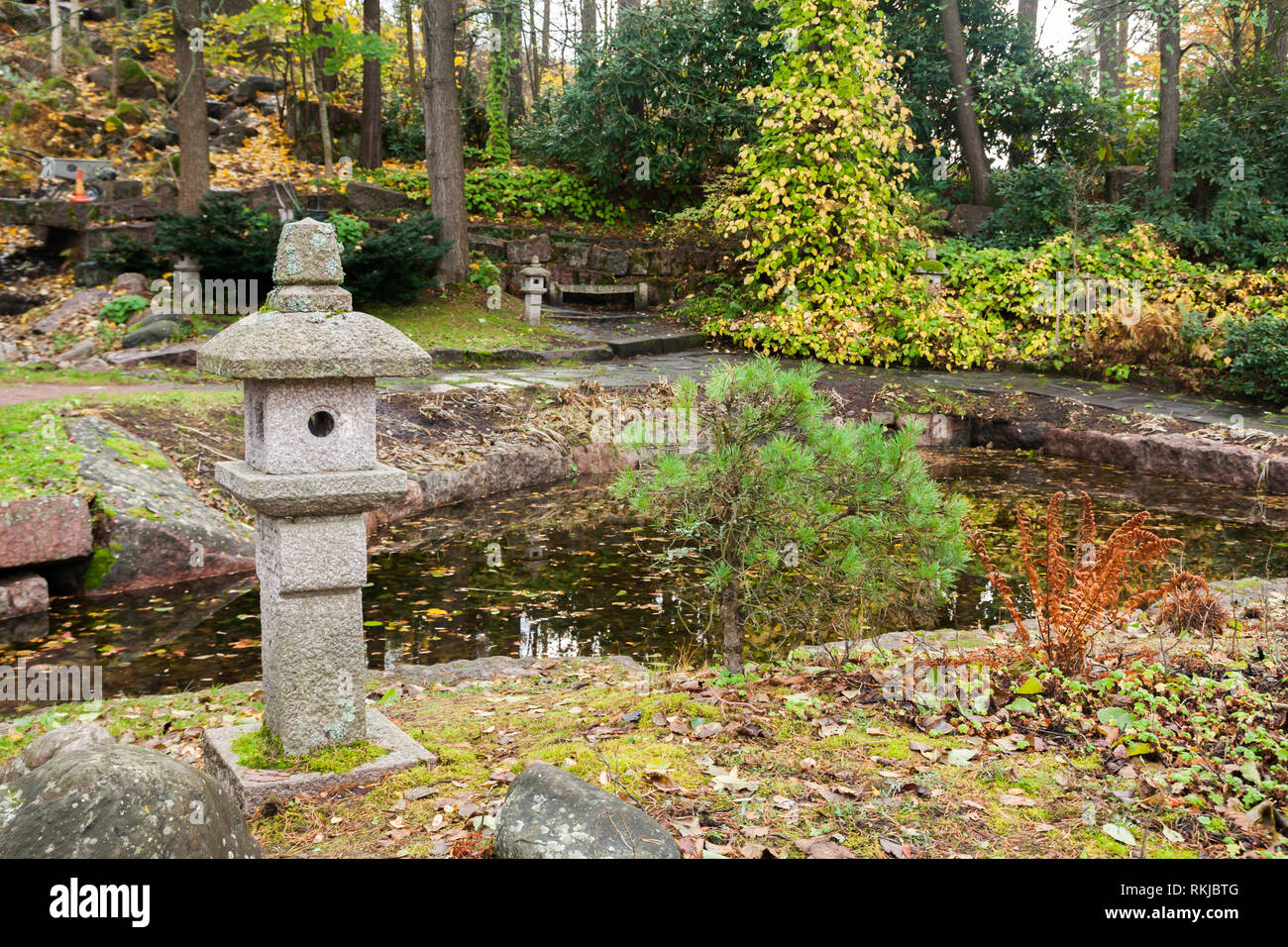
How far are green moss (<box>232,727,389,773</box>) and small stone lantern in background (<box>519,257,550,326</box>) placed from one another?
438 inches

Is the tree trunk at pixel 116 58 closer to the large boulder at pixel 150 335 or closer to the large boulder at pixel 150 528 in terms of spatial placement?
the large boulder at pixel 150 335

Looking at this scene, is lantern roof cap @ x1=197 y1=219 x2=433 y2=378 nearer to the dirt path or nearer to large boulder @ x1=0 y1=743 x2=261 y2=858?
large boulder @ x1=0 y1=743 x2=261 y2=858

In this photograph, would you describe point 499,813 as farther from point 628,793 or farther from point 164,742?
point 164,742

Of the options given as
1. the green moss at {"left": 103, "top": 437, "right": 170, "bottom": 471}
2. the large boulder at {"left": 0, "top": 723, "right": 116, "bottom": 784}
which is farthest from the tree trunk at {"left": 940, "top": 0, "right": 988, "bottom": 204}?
the large boulder at {"left": 0, "top": 723, "right": 116, "bottom": 784}

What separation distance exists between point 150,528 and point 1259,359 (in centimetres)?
1118

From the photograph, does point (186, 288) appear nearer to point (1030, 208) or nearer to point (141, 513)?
point (141, 513)

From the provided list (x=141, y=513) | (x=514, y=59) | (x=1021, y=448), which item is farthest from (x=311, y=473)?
(x=514, y=59)

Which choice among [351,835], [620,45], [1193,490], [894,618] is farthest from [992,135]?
[351,835]

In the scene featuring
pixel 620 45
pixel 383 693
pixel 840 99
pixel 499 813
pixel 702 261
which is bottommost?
pixel 383 693

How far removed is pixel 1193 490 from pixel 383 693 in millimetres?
7776

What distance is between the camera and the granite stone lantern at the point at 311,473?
3.50 metres

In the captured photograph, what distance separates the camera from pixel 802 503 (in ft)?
13.8

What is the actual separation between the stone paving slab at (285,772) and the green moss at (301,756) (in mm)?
26
